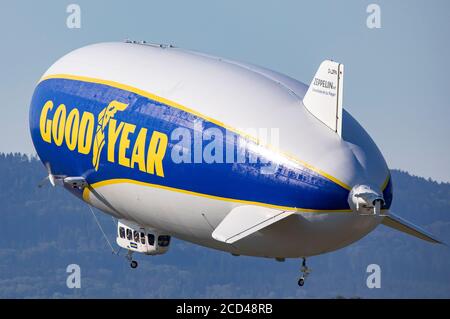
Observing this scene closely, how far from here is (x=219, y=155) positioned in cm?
5453

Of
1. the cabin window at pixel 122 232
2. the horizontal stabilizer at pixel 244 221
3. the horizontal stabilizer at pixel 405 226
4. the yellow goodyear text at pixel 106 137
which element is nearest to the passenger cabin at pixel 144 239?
the cabin window at pixel 122 232

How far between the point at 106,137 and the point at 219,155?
7.10 meters

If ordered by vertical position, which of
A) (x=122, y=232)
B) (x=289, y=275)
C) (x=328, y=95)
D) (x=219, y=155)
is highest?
(x=328, y=95)

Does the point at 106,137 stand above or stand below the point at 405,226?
above

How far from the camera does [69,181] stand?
A: 62844mm

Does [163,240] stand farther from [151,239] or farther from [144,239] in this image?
[144,239]

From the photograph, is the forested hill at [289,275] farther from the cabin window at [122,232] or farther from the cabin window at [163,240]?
the cabin window at [163,240]

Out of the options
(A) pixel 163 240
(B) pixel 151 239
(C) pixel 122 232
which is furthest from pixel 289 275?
(B) pixel 151 239

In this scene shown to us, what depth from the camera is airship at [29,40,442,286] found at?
52531 mm

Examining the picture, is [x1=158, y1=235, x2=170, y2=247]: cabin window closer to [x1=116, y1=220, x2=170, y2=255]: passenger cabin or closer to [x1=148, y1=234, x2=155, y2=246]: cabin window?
[x1=116, y1=220, x2=170, y2=255]: passenger cabin

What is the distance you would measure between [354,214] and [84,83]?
613 inches

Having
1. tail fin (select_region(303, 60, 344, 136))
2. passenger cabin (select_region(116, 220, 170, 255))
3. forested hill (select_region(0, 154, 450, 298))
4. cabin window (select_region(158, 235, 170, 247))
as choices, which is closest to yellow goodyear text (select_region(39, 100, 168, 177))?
passenger cabin (select_region(116, 220, 170, 255))

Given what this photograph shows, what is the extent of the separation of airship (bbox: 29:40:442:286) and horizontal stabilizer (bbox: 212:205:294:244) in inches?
1.8
